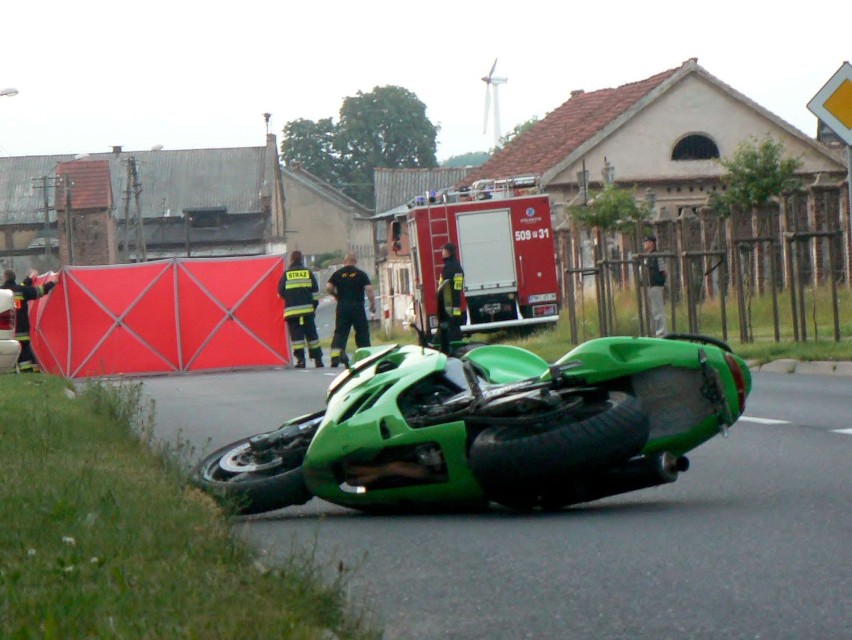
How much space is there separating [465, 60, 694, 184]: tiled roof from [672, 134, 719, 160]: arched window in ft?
7.34

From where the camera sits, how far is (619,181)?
51.2 m

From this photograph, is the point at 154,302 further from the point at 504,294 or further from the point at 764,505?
the point at 764,505

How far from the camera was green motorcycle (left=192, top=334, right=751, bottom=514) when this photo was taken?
7422mm

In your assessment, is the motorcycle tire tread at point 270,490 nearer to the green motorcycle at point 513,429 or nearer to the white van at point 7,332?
the green motorcycle at point 513,429

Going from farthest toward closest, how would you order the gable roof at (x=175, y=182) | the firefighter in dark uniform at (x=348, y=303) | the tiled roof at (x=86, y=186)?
the gable roof at (x=175, y=182) < the tiled roof at (x=86, y=186) < the firefighter in dark uniform at (x=348, y=303)

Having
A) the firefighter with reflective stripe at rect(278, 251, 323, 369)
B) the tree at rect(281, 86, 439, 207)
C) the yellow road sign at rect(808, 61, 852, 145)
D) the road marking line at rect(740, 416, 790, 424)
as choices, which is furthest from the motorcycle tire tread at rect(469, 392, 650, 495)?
the tree at rect(281, 86, 439, 207)

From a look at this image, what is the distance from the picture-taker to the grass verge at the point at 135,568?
455 cm

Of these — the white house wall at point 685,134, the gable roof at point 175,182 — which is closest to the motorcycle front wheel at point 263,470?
the white house wall at point 685,134

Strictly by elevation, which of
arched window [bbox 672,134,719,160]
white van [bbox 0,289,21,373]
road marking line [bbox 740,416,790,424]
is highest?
arched window [bbox 672,134,719,160]

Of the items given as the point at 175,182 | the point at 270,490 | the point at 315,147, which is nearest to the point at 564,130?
the point at 270,490

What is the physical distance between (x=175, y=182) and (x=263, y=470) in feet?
328

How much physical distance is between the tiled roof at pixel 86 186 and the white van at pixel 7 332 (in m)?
55.9

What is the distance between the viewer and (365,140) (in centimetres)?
12644

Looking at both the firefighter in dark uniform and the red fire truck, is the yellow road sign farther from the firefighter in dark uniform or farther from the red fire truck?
the red fire truck
